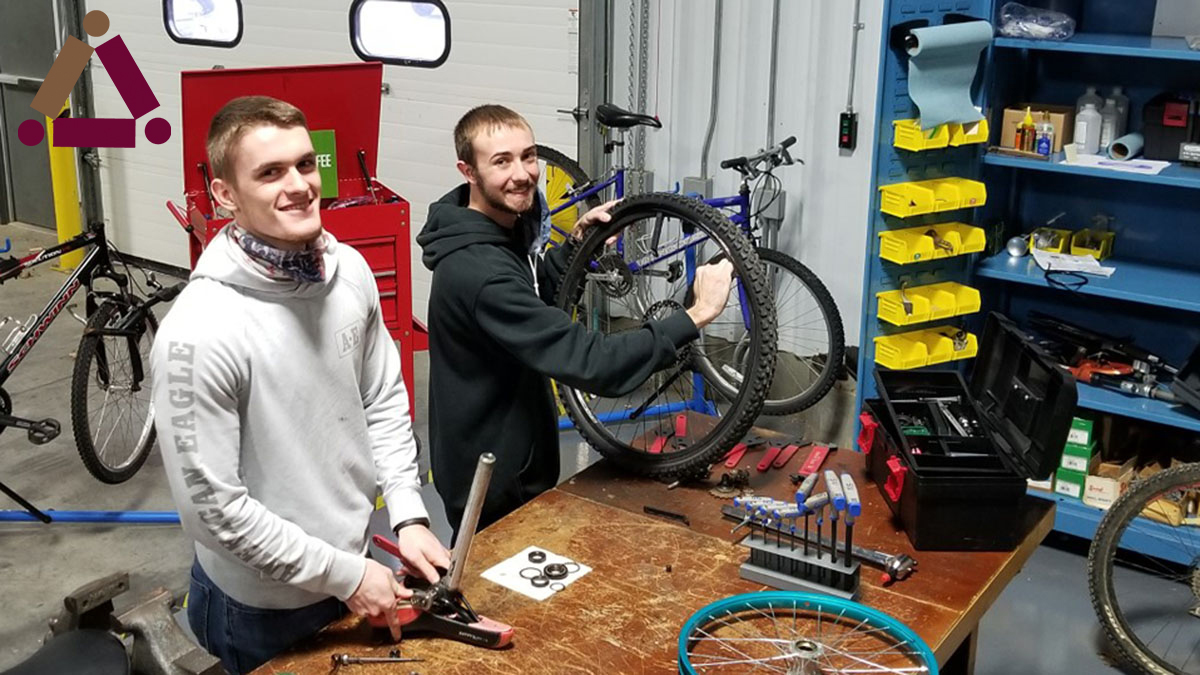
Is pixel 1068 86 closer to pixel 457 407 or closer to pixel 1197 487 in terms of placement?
pixel 1197 487

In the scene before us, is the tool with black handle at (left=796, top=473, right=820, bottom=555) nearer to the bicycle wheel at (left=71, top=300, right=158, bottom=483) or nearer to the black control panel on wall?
the black control panel on wall

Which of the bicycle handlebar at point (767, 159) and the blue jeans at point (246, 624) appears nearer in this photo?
the blue jeans at point (246, 624)

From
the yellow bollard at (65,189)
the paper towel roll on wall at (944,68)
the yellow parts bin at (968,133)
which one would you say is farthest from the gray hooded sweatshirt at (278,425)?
the yellow bollard at (65,189)

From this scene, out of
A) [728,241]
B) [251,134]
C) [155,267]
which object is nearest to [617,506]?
[728,241]

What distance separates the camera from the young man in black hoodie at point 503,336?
227cm

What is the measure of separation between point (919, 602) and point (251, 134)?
136 cm

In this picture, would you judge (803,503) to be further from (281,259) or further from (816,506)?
(281,259)

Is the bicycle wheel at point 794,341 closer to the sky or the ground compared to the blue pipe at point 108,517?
closer to the sky

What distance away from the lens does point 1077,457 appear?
3816 mm

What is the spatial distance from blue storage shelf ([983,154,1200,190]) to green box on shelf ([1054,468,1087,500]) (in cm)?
96

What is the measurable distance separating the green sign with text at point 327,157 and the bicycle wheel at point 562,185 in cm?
119

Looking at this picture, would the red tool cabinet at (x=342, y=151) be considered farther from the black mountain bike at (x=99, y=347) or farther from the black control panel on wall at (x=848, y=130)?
the black control panel on wall at (x=848, y=130)

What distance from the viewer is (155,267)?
722 centimetres

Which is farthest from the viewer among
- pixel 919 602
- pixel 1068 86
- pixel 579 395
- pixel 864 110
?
pixel 864 110
